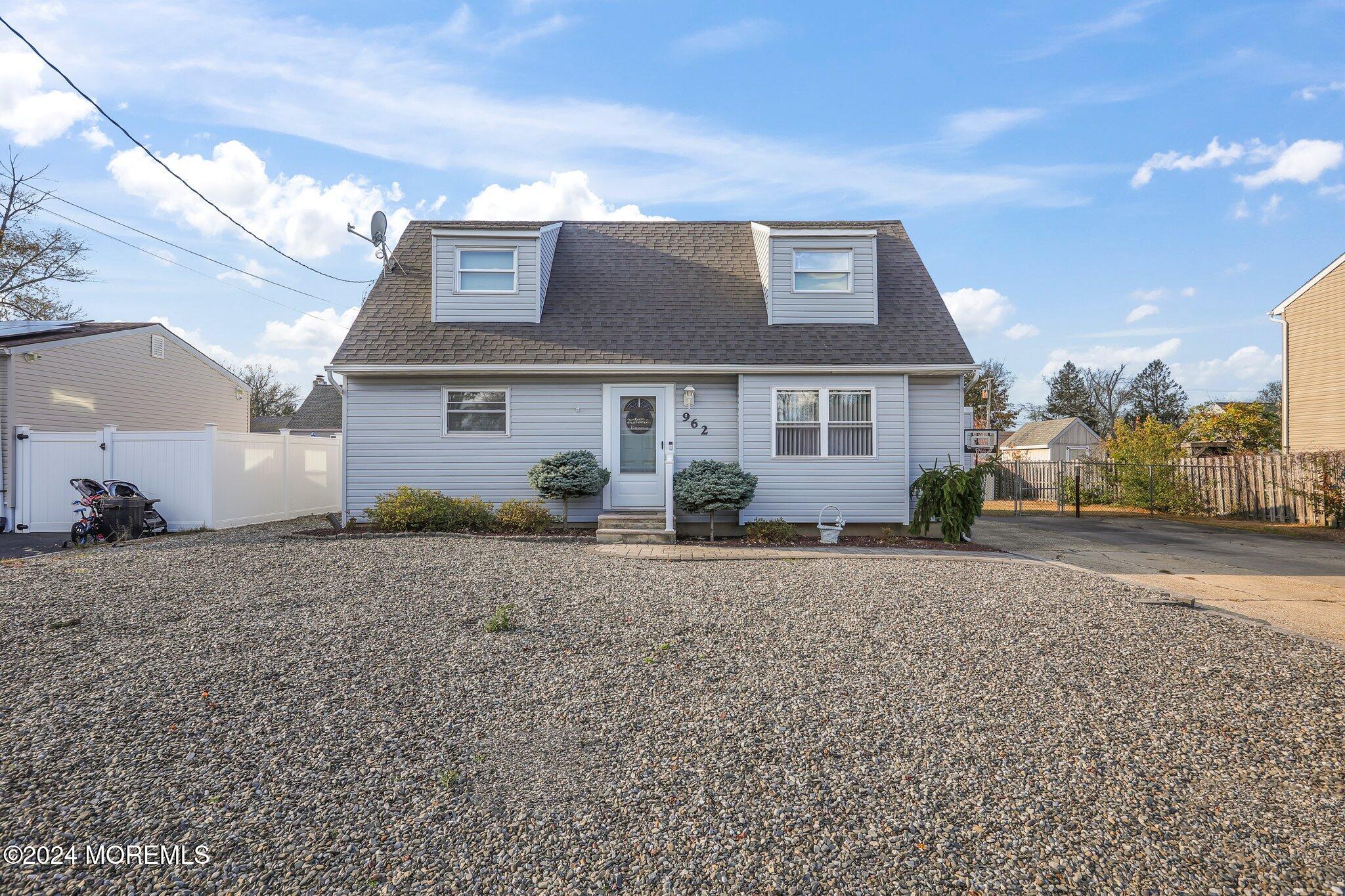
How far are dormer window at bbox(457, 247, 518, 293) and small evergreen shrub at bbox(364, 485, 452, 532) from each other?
415cm

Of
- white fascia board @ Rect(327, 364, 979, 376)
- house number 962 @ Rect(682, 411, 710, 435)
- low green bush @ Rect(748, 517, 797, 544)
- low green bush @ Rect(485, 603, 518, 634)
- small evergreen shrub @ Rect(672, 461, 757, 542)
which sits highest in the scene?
white fascia board @ Rect(327, 364, 979, 376)

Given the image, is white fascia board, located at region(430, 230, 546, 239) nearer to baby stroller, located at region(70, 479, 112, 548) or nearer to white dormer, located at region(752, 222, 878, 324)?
white dormer, located at region(752, 222, 878, 324)

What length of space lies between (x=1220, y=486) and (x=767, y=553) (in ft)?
52.0

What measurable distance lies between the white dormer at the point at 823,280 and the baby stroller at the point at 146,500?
1146 cm

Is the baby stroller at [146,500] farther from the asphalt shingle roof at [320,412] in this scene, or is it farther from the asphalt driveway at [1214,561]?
the asphalt shingle roof at [320,412]

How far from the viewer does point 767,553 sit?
31.1 ft

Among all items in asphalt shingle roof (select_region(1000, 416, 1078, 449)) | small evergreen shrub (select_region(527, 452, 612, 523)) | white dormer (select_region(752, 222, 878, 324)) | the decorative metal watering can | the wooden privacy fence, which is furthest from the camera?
asphalt shingle roof (select_region(1000, 416, 1078, 449))

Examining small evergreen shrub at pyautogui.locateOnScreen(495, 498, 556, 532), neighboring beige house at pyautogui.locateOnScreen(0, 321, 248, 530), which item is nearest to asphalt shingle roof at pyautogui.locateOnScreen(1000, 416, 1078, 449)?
small evergreen shrub at pyautogui.locateOnScreen(495, 498, 556, 532)

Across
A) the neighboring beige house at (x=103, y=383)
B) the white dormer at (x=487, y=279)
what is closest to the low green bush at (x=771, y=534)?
the white dormer at (x=487, y=279)

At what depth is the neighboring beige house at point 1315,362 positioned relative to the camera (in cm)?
1672

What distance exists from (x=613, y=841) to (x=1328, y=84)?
685 inches

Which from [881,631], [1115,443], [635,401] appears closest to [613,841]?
Answer: [881,631]

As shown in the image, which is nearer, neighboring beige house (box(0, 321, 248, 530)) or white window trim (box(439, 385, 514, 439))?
white window trim (box(439, 385, 514, 439))

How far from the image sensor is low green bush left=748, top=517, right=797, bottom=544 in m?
10.8
